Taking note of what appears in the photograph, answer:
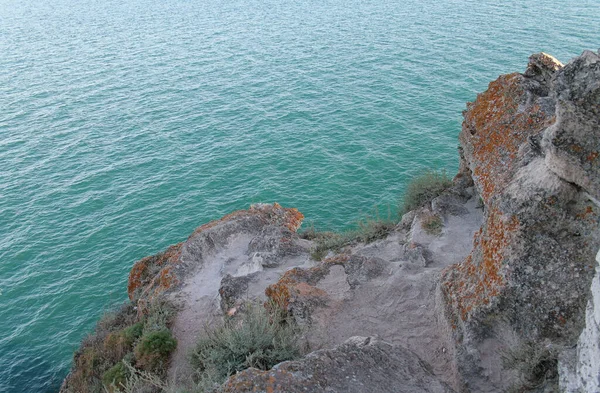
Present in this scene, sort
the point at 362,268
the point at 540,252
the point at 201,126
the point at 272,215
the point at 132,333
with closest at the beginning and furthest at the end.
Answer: the point at 540,252 < the point at 362,268 < the point at 132,333 < the point at 272,215 < the point at 201,126

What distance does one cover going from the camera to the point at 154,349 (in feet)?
48.9

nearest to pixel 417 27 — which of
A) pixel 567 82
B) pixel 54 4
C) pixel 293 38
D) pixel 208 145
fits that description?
pixel 293 38

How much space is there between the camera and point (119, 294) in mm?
24312

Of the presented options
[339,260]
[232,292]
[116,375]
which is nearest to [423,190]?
[339,260]

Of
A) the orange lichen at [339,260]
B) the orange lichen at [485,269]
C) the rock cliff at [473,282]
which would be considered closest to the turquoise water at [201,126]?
the rock cliff at [473,282]

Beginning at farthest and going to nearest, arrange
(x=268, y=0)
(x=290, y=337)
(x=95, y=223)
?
(x=268, y=0)
(x=95, y=223)
(x=290, y=337)

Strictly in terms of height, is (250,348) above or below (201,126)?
above

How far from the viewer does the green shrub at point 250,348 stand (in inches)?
451

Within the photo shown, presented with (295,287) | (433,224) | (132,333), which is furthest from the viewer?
(433,224)

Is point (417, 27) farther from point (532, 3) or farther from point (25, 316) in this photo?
point (25, 316)

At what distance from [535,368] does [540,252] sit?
2.35 m

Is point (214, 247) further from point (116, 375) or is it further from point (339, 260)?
point (116, 375)

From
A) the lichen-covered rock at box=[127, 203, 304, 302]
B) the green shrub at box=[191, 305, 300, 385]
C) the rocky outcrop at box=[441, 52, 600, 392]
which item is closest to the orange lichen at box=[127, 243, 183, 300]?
the lichen-covered rock at box=[127, 203, 304, 302]

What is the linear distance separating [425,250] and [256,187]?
649 inches
